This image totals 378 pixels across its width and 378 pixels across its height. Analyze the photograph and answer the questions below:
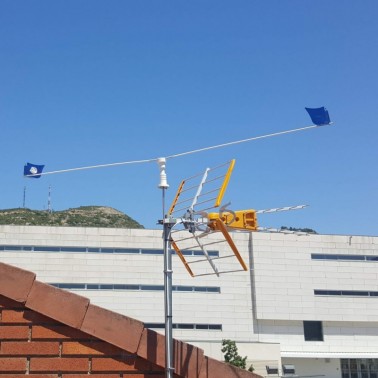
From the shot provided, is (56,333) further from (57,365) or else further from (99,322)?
(99,322)

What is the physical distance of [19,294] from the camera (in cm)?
725

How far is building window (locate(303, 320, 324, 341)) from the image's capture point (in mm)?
48625

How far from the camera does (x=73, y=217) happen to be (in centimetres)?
15538

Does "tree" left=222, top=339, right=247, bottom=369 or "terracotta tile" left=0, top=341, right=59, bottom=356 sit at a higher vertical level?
"terracotta tile" left=0, top=341, right=59, bottom=356

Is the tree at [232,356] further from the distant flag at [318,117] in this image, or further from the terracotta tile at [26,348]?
the terracotta tile at [26,348]

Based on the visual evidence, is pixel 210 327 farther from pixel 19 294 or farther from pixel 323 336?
pixel 19 294

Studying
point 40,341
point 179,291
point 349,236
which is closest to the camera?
point 40,341

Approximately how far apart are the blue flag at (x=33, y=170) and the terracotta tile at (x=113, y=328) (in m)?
3.25

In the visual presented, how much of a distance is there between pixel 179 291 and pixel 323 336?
14.0 meters

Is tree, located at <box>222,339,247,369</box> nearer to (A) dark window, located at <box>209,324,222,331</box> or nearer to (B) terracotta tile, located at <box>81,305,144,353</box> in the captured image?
(A) dark window, located at <box>209,324,222,331</box>

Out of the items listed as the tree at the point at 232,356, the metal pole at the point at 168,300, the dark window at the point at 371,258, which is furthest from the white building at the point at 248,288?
the metal pole at the point at 168,300

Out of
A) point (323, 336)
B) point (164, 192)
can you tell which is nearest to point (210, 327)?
point (323, 336)

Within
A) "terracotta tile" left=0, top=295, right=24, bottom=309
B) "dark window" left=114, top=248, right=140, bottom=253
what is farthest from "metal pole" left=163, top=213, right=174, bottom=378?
"dark window" left=114, top=248, right=140, bottom=253

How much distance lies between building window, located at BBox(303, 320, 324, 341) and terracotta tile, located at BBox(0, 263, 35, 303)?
146 ft
